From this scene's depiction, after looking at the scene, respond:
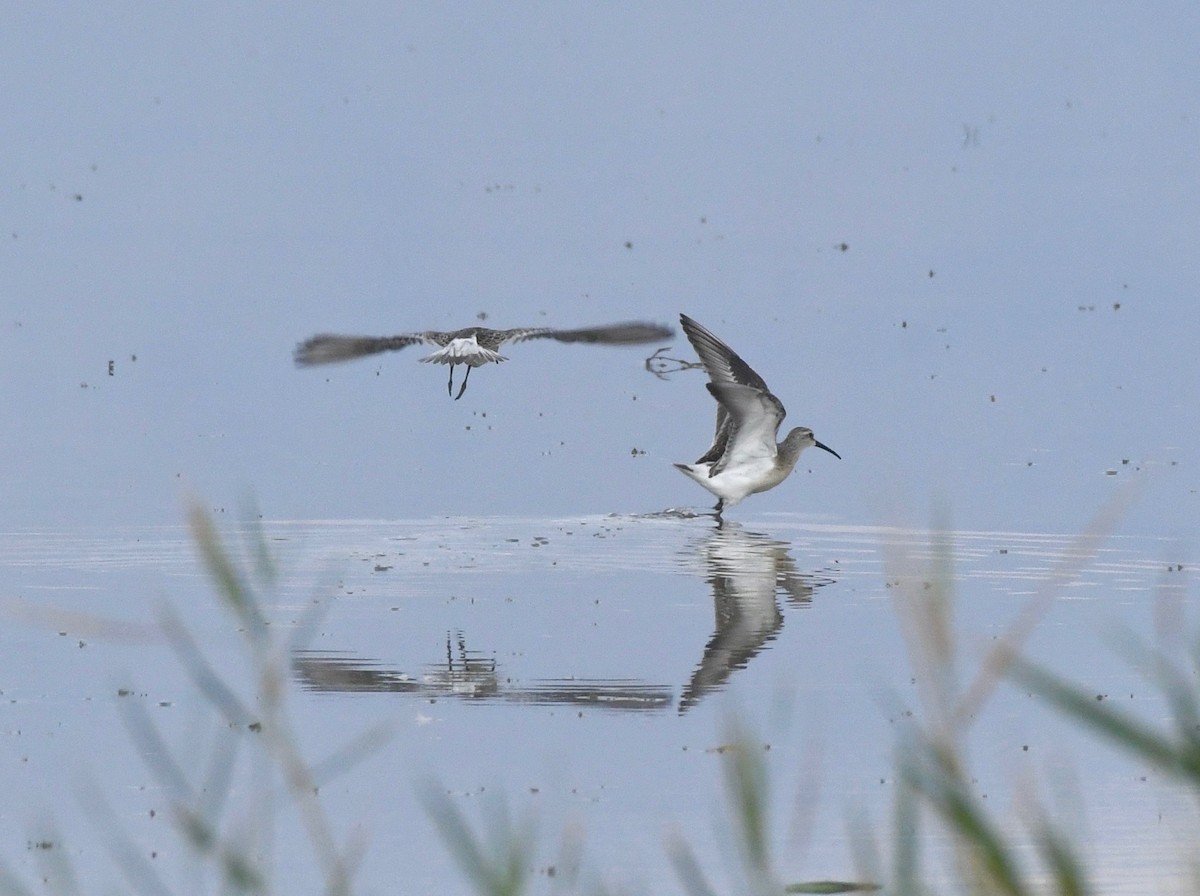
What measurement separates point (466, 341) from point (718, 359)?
135 inches

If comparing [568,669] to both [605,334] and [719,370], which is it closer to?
[605,334]

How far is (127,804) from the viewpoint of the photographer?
9555 mm

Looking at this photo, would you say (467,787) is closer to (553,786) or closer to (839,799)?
(553,786)

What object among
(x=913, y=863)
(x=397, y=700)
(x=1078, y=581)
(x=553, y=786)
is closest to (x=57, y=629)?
(x=397, y=700)

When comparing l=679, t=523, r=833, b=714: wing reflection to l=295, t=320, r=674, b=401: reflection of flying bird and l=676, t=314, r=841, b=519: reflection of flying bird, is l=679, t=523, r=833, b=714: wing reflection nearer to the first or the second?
l=676, t=314, r=841, b=519: reflection of flying bird

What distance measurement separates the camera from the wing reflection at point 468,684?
11844 mm

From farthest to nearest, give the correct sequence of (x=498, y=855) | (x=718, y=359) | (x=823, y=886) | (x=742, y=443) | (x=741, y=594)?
(x=718, y=359) < (x=742, y=443) < (x=741, y=594) < (x=823, y=886) < (x=498, y=855)

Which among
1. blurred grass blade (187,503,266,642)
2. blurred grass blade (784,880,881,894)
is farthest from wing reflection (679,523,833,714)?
blurred grass blade (187,503,266,642)

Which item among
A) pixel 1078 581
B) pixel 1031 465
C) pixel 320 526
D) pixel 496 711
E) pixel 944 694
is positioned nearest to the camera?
pixel 944 694

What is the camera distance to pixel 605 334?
1705cm

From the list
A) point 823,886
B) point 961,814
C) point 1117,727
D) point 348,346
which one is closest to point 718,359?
point 348,346

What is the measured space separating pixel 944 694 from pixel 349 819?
6.28 m

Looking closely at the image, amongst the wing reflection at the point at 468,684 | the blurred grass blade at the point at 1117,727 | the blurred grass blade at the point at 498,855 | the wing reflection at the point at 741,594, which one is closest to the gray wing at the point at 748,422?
the wing reflection at the point at 741,594

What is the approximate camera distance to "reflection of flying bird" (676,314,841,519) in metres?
18.8
